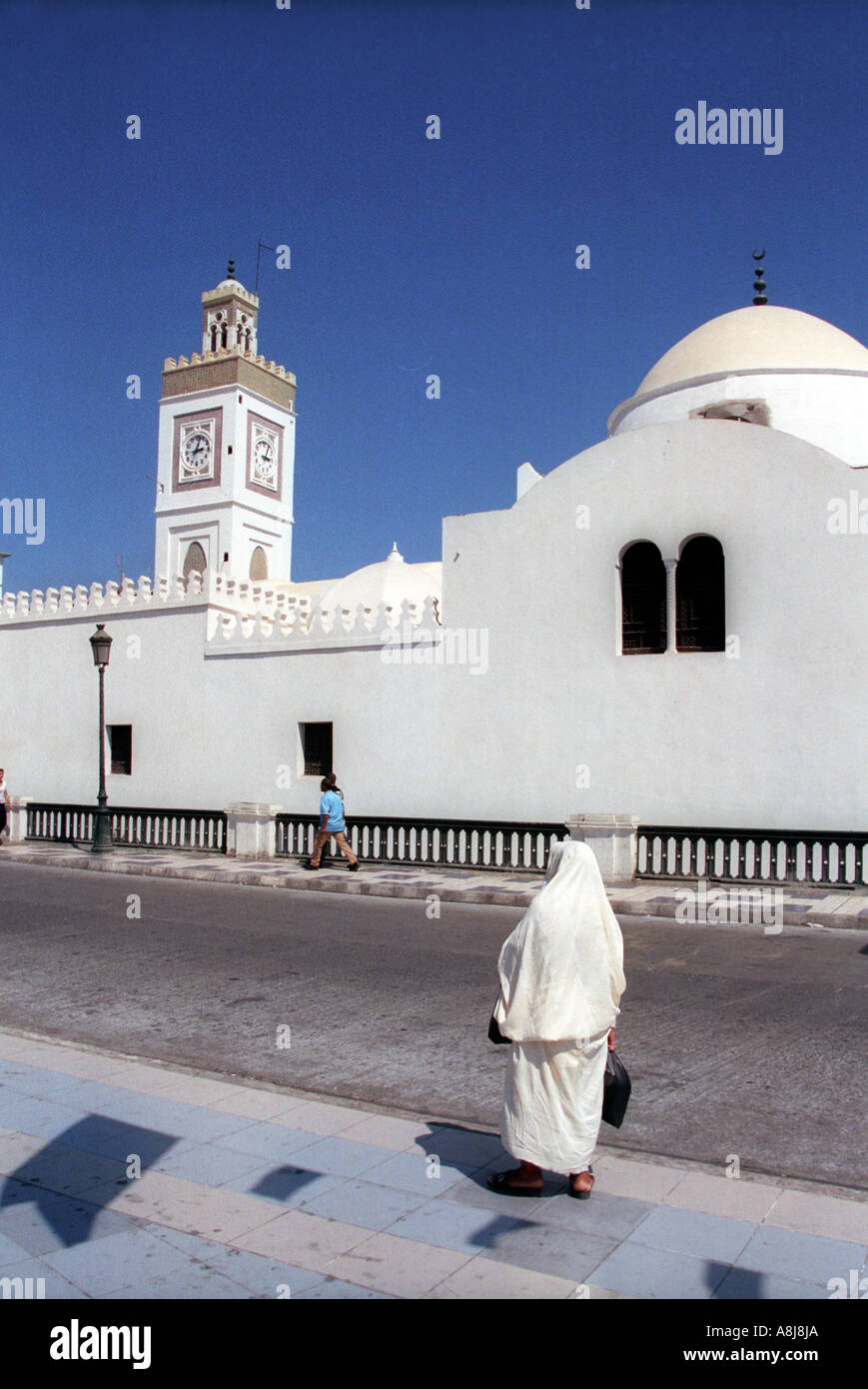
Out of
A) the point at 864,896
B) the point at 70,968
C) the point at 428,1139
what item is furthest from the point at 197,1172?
the point at 864,896

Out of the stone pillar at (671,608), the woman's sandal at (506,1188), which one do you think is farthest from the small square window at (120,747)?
the woman's sandal at (506,1188)

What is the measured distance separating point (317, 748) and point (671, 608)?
7234 mm

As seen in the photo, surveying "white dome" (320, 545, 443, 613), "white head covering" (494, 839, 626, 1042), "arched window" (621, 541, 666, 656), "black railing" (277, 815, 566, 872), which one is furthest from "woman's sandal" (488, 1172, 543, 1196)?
"white dome" (320, 545, 443, 613)

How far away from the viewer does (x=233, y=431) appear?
142 ft

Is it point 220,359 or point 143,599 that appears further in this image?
point 220,359

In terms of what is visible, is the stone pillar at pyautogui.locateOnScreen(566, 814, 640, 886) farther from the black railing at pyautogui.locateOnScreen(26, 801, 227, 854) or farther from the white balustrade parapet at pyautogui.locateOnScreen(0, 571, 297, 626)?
the white balustrade parapet at pyautogui.locateOnScreen(0, 571, 297, 626)

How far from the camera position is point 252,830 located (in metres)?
17.8

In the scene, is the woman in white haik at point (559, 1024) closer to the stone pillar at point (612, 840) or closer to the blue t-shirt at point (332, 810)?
the stone pillar at point (612, 840)

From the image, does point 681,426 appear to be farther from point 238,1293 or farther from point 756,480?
point 238,1293

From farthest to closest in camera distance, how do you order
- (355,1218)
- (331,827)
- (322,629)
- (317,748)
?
(317,748) → (322,629) → (331,827) → (355,1218)

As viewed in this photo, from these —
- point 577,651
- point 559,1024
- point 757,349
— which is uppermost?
point 757,349

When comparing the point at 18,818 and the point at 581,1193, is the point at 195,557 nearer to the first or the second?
the point at 18,818

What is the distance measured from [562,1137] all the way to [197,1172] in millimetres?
1620

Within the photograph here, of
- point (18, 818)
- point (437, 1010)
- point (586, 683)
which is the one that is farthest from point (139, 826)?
point (437, 1010)
